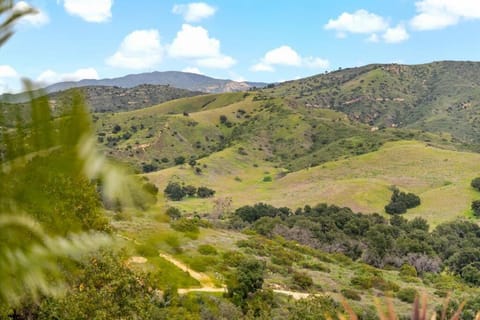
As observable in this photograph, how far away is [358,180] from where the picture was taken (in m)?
103

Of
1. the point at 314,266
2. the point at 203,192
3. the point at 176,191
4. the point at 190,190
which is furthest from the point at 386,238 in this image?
the point at 190,190

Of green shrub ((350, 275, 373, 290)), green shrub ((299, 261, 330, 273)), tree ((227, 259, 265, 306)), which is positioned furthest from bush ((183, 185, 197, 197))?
tree ((227, 259, 265, 306))

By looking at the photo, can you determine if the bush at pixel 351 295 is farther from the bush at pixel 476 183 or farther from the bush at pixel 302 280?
the bush at pixel 476 183

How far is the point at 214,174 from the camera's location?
121 metres

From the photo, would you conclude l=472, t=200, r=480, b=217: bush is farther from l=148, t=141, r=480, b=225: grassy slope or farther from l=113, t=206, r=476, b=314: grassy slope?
l=113, t=206, r=476, b=314: grassy slope

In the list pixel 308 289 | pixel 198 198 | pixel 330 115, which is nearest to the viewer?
pixel 308 289

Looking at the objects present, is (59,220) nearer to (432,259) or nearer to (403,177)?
(432,259)

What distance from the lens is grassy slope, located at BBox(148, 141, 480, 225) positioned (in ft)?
305

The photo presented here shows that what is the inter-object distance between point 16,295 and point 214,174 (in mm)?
119691

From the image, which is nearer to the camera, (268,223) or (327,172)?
(268,223)

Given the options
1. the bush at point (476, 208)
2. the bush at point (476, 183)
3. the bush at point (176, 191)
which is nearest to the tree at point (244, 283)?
the bush at point (476, 208)

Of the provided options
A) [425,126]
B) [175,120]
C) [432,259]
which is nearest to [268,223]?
[432,259]

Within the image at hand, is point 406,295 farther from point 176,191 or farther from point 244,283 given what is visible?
point 176,191

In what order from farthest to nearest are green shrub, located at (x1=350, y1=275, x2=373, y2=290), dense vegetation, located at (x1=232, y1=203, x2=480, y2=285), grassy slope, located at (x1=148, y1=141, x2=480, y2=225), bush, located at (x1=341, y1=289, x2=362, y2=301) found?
grassy slope, located at (x1=148, y1=141, x2=480, y2=225) < dense vegetation, located at (x1=232, y1=203, x2=480, y2=285) < green shrub, located at (x1=350, y1=275, x2=373, y2=290) < bush, located at (x1=341, y1=289, x2=362, y2=301)
